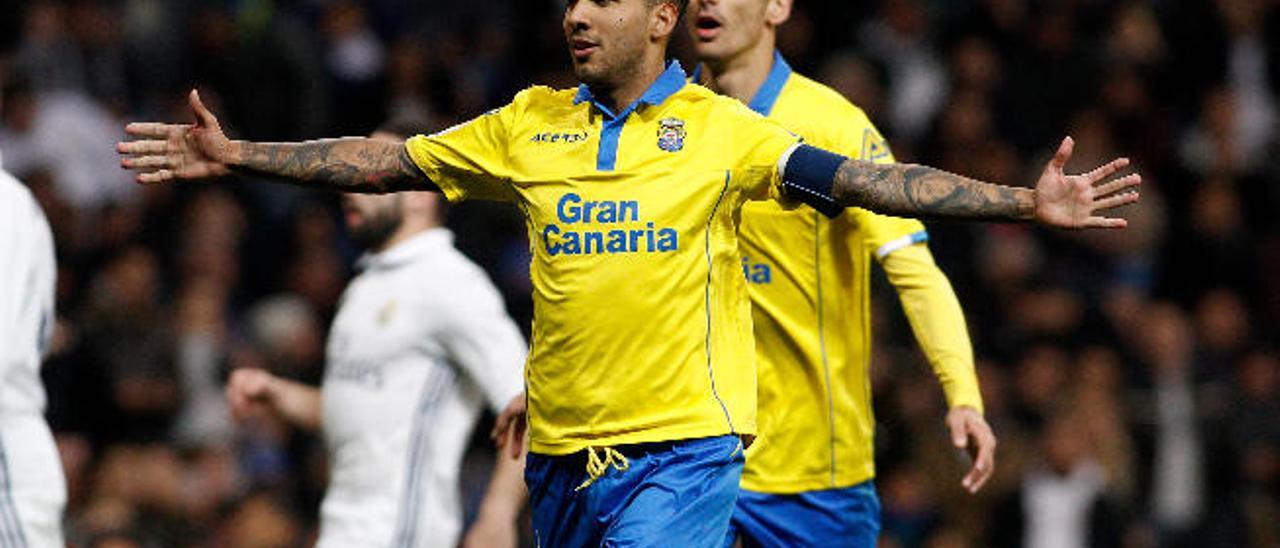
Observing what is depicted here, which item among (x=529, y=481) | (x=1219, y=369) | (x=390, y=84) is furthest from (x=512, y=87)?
(x=529, y=481)

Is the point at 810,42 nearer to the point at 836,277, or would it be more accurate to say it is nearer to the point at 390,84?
the point at 390,84

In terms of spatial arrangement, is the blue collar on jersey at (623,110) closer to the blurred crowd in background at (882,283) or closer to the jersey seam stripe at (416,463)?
the jersey seam stripe at (416,463)

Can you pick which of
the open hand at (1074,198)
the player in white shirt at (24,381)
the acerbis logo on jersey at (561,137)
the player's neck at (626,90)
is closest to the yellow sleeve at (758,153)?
the player's neck at (626,90)

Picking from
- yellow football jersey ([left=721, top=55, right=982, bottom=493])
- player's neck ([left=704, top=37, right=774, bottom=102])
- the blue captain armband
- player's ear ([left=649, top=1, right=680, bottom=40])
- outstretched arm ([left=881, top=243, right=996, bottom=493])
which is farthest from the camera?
player's neck ([left=704, top=37, right=774, bottom=102])

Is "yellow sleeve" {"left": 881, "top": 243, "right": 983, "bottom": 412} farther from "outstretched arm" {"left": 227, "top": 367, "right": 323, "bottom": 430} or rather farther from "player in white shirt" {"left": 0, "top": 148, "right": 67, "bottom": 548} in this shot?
"player in white shirt" {"left": 0, "top": 148, "right": 67, "bottom": 548}

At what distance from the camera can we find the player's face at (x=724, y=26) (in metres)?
7.44

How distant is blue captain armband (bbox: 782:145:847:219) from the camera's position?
6.11 meters

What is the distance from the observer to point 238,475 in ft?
41.5

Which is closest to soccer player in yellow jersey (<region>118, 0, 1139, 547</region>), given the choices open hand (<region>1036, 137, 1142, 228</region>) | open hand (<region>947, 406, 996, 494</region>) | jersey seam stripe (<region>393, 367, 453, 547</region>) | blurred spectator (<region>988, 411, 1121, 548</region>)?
open hand (<region>1036, 137, 1142, 228</region>)

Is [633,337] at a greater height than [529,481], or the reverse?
[633,337]

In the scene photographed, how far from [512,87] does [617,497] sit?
9759 mm

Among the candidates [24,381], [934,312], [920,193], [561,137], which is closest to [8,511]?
[24,381]

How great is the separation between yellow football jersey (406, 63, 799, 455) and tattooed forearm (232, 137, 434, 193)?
231mm

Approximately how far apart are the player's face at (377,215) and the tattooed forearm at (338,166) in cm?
145
